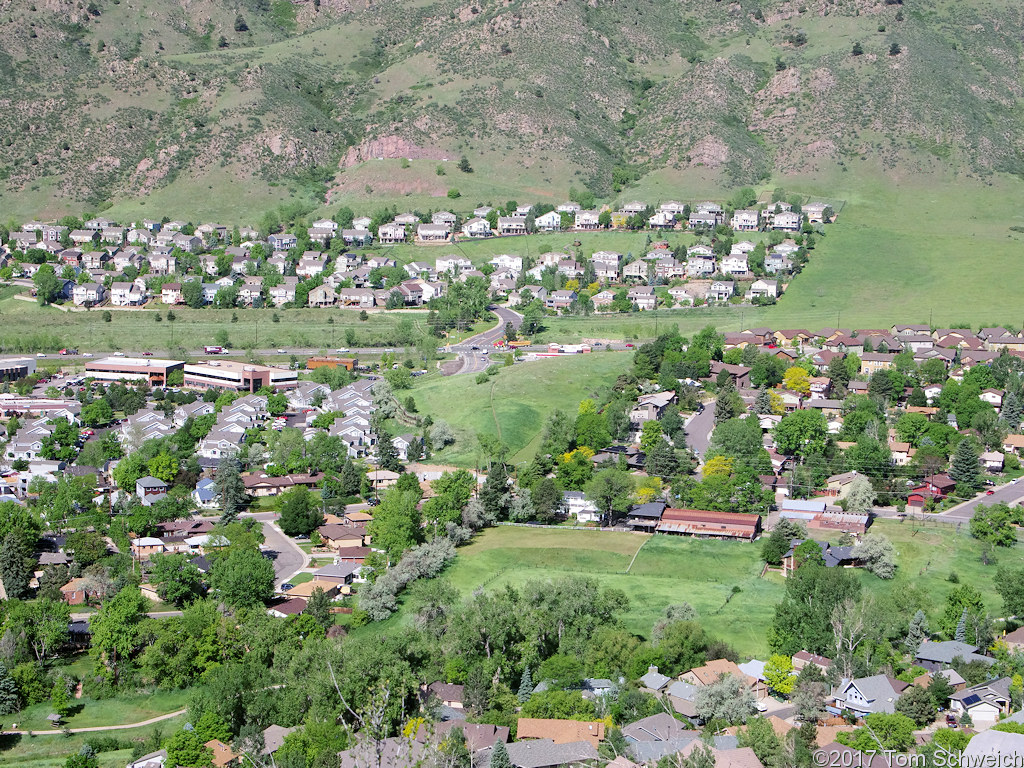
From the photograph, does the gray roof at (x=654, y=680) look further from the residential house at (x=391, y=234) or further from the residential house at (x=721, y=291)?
the residential house at (x=391, y=234)

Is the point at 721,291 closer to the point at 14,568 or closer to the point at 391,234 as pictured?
the point at 391,234

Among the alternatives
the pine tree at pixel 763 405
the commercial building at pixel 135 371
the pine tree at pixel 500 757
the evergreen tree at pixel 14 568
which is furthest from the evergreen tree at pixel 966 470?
the commercial building at pixel 135 371

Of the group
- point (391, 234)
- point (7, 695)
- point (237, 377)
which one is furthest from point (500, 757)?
point (391, 234)

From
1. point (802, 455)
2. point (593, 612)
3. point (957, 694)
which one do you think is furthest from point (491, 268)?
point (957, 694)

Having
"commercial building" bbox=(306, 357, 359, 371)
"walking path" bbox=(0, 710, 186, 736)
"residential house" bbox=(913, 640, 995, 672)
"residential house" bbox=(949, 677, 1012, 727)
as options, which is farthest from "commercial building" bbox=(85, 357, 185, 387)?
"residential house" bbox=(949, 677, 1012, 727)

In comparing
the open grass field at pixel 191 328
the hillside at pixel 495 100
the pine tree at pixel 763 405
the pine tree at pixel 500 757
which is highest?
the hillside at pixel 495 100

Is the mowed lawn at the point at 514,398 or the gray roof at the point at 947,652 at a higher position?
the mowed lawn at the point at 514,398

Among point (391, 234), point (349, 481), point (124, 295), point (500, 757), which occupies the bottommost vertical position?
point (500, 757)
